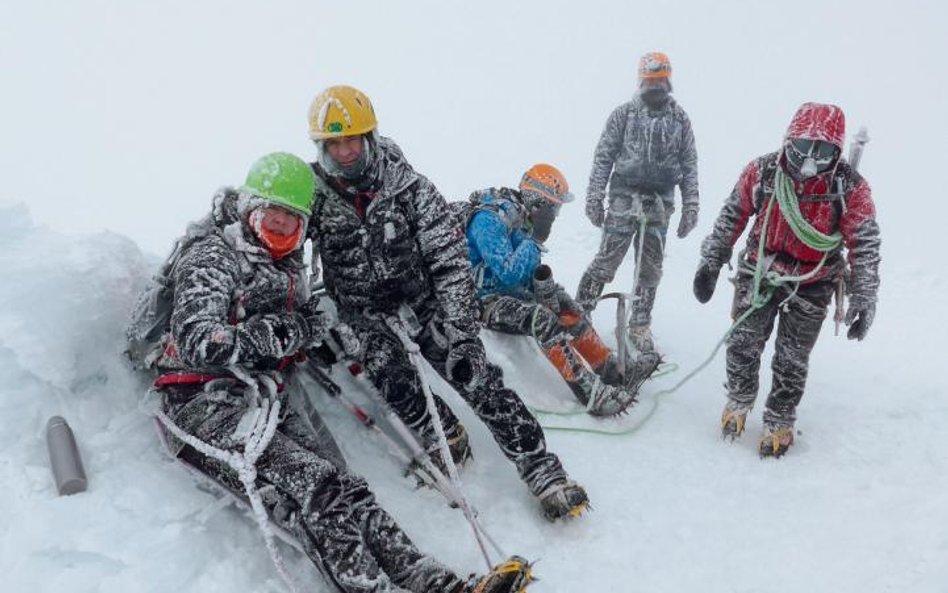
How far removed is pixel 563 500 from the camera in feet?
15.0

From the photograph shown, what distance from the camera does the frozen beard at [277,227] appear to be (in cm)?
419

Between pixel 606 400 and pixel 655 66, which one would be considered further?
pixel 655 66

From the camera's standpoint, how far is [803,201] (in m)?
5.12

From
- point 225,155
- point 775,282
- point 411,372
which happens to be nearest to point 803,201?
point 775,282

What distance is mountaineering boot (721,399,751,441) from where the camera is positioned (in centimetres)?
573

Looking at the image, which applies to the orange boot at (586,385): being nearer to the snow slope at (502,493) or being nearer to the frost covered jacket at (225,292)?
the snow slope at (502,493)

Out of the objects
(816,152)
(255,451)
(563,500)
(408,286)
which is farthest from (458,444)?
(816,152)

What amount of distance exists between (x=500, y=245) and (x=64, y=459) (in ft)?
11.3

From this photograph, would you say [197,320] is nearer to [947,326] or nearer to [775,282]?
[775,282]

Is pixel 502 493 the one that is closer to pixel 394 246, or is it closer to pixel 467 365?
pixel 467 365

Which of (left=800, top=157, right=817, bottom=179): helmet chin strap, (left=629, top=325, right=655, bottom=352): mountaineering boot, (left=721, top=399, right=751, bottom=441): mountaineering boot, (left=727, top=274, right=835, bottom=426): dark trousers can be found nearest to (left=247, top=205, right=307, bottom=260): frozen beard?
(left=800, top=157, right=817, bottom=179): helmet chin strap

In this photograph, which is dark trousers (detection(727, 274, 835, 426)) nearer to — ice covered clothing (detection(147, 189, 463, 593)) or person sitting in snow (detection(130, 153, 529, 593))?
person sitting in snow (detection(130, 153, 529, 593))

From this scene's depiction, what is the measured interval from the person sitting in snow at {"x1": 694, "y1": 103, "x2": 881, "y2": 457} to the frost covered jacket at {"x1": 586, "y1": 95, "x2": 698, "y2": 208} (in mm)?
2269

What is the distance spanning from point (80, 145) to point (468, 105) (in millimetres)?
15169
